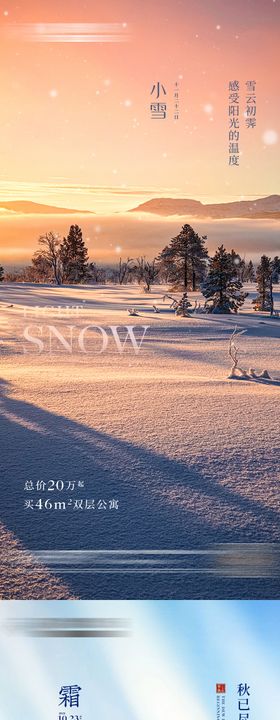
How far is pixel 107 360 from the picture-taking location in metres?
6.91

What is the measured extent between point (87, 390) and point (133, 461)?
1.79m

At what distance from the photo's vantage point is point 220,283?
14664 mm

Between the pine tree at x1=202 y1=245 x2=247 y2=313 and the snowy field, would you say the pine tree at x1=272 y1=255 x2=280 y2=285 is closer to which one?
the pine tree at x1=202 y1=245 x2=247 y2=313

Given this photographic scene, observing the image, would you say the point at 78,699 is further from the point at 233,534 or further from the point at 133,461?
the point at 133,461

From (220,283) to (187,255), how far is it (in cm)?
674

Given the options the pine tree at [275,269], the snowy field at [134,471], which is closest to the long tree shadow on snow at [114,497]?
the snowy field at [134,471]

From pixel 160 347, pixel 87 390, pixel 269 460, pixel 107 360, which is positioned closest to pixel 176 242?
→ pixel 160 347

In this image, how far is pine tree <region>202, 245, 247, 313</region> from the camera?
572 inches

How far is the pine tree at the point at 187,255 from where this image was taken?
69.2ft

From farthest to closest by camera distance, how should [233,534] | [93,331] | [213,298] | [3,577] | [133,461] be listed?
[213,298]
[93,331]
[133,461]
[233,534]
[3,577]

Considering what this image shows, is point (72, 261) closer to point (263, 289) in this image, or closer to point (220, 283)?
point (263, 289)

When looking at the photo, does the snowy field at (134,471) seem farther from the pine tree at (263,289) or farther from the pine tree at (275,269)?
the pine tree at (275,269)

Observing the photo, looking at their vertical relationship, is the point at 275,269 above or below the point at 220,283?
above

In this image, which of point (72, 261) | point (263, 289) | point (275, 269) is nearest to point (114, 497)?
point (263, 289)
